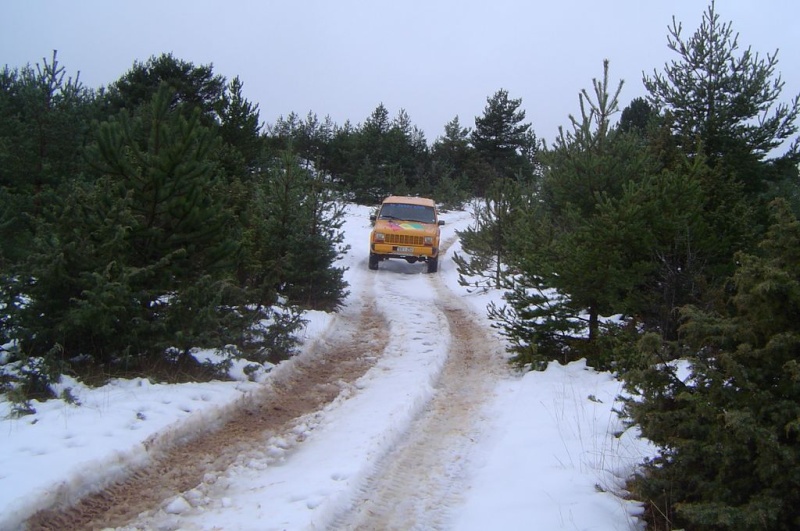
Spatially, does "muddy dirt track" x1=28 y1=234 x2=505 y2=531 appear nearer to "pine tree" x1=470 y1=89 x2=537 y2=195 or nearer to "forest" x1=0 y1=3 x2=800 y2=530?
"forest" x1=0 y1=3 x2=800 y2=530

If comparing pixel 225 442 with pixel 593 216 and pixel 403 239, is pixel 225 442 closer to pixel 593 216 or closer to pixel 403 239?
pixel 593 216

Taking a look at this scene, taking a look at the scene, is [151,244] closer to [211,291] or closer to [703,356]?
[211,291]

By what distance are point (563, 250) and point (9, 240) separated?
30.6 feet

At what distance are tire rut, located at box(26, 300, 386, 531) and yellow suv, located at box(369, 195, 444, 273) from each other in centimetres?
912

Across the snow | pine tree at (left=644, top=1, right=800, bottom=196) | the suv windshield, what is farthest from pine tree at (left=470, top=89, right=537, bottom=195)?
the snow

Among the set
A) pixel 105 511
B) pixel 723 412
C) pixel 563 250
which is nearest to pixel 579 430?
pixel 723 412

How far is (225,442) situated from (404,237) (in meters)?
13.6

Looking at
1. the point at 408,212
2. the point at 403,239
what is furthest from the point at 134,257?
the point at 408,212

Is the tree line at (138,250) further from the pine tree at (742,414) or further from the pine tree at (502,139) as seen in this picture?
the pine tree at (502,139)

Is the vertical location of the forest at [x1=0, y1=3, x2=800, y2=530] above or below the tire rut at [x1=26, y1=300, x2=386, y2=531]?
above

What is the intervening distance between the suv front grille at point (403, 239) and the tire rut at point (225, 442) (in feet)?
30.1

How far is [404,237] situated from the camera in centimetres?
1861

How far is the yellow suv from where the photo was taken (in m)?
18.5

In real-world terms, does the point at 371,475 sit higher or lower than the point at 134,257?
lower
